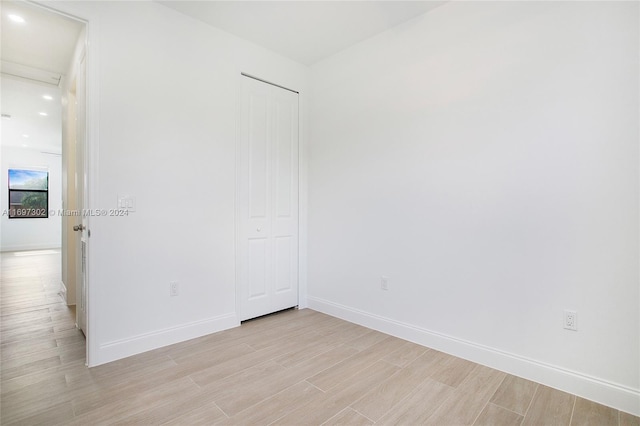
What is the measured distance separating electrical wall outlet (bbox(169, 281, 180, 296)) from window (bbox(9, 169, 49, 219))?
8.57 meters

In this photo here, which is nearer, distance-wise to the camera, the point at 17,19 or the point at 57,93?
the point at 17,19

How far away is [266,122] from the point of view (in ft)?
10.8

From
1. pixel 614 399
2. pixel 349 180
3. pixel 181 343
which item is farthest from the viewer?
pixel 349 180

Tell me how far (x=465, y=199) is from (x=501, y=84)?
838 mm

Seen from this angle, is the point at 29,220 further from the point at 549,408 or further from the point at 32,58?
the point at 549,408

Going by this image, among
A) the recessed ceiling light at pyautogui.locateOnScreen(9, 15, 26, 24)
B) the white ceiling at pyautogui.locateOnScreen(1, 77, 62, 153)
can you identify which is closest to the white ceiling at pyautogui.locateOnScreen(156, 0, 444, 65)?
the recessed ceiling light at pyautogui.locateOnScreen(9, 15, 26, 24)

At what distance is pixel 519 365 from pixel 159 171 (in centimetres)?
299

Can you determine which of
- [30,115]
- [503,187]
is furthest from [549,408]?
[30,115]

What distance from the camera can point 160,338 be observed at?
2543 millimetres

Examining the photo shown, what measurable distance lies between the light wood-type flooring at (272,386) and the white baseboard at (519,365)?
58 millimetres

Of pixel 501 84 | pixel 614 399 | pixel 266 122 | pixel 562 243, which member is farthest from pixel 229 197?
pixel 614 399

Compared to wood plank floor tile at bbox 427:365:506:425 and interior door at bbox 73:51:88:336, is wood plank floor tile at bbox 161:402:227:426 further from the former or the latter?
interior door at bbox 73:51:88:336

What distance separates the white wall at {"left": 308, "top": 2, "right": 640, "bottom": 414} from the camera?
1828 mm

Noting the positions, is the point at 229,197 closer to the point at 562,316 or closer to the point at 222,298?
the point at 222,298
